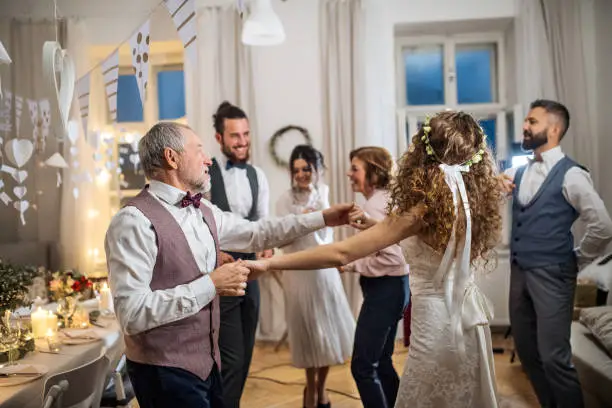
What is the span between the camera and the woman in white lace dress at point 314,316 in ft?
11.5

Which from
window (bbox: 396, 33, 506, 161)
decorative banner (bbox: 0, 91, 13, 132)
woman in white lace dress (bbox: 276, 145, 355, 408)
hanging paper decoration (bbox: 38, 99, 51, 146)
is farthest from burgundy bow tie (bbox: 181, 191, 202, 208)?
window (bbox: 396, 33, 506, 161)

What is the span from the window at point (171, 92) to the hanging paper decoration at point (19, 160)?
1.60 meters

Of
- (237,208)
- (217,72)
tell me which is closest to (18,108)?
(217,72)

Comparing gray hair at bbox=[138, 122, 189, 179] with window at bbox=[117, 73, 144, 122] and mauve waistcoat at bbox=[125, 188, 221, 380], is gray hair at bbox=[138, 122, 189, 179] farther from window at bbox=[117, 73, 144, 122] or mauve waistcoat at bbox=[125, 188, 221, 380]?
window at bbox=[117, 73, 144, 122]

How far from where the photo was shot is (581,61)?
195 inches

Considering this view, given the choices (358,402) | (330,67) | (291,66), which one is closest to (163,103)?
(291,66)

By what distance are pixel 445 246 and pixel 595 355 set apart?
1777mm

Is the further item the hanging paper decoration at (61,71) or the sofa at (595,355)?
the sofa at (595,355)

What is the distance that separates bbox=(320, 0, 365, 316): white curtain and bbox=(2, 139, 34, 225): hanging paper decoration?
238 centimetres

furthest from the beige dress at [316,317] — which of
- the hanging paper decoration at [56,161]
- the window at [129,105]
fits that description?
the window at [129,105]

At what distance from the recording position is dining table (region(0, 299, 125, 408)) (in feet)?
6.88

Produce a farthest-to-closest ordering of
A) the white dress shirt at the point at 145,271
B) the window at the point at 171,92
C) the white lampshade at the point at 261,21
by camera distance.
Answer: the window at the point at 171,92 < the white lampshade at the point at 261,21 < the white dress shirt at the point at 145,271

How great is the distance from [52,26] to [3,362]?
376cm

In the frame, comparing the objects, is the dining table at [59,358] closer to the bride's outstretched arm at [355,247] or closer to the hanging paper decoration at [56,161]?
the bride's outstretched arm at [355,247]
